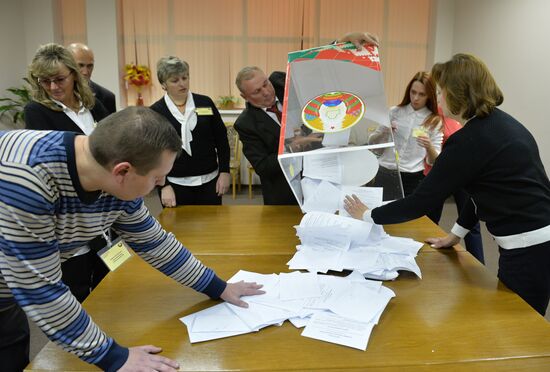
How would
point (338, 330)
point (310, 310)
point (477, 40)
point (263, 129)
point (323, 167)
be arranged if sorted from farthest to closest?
point (477, 40) → point (263, 129) → point (323, 167) → point (310, 310) → point (338, 330)

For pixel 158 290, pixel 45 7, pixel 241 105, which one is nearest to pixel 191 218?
pixel 158 290

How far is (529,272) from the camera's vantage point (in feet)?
5.24

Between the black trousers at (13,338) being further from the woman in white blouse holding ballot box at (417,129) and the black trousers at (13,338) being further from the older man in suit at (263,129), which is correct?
the woman in white blouse holding ballot box at (417,129)

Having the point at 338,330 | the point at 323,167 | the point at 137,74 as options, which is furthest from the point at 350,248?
the point at 137,74

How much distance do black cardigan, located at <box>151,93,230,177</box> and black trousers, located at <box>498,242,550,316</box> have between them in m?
1.74

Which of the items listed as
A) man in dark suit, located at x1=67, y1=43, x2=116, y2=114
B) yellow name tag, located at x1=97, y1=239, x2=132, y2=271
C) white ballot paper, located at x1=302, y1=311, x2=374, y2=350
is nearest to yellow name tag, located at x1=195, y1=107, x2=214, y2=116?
man in dark suit, located at x1=67, y1=43, x2=116, y2=114

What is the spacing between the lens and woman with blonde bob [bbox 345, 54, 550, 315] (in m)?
1.56

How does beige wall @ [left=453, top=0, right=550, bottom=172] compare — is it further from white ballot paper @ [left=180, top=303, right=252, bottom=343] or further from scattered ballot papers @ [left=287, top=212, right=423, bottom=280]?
white ballot paper @ [left=180, top=303, right=252, bottom=343]

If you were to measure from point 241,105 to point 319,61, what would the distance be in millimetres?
4228

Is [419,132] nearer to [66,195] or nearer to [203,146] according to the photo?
[203,146]

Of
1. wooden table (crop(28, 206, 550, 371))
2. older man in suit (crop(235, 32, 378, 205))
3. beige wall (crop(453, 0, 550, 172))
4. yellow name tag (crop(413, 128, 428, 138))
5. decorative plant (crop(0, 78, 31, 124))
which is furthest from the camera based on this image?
decorative plant (crop(0, 78, 31, 124))

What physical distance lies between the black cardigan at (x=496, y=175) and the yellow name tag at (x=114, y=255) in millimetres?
1108

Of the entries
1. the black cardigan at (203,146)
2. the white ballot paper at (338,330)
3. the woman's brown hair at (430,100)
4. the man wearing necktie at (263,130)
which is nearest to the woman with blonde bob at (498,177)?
the white ballot paper at (338,330)

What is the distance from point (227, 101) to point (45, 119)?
401 cm
